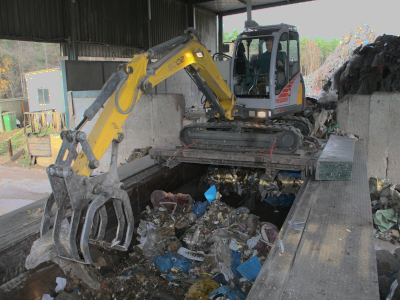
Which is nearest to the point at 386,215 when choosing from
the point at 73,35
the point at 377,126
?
the point at 377,126

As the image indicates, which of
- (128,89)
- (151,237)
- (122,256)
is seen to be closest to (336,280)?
(128,89)

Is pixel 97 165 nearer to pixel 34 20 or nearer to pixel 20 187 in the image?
pixel 34 20

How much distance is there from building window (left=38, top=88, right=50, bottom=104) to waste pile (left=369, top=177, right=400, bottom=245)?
18.2 m

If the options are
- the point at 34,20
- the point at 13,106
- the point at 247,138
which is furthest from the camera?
the point at 13,106

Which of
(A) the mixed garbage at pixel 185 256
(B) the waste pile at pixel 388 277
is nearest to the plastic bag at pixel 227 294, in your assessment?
(A) the mixed garbage at pixel 185 256

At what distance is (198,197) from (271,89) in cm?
242

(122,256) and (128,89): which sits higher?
(128,89)

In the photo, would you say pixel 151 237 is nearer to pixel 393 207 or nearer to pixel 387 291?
pixel 387 291

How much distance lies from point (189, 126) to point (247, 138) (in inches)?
40.5

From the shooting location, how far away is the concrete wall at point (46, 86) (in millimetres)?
18000

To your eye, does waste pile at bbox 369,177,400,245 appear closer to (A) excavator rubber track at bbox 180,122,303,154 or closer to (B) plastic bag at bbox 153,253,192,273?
(A) excavator rubber track at bbox 180,122,303,154

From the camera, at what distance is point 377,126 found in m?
6.36

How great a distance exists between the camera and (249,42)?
5.66 meters

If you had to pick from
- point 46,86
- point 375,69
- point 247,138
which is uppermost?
point 46,86
